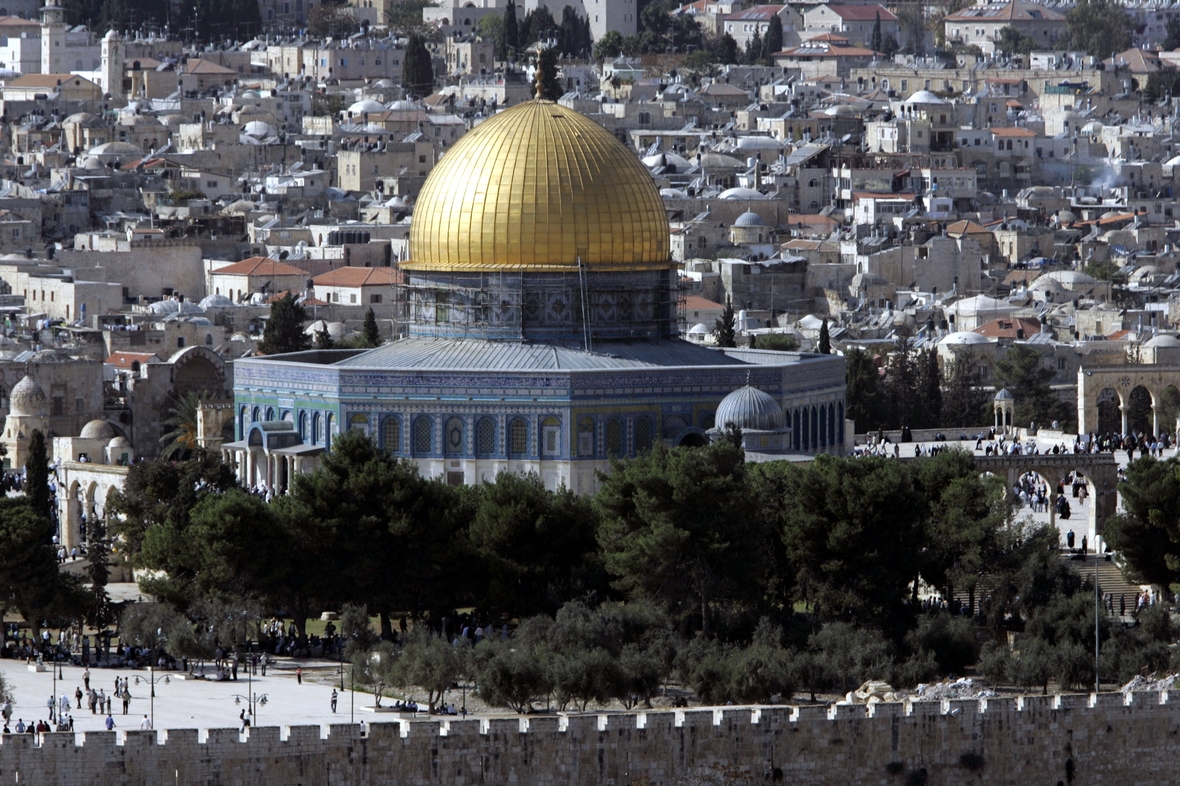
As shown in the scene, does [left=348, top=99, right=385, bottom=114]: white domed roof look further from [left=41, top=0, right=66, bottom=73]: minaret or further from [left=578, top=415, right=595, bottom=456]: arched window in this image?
[left=578, top=415, right=595, bottom=456]: arched window

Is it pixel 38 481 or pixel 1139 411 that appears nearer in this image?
pixel 38 481

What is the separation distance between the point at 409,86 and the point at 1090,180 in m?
26.6

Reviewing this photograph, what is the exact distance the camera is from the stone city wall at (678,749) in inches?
1278

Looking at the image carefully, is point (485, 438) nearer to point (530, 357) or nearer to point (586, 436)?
point (586, 436)

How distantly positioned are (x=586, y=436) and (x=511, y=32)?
8890 cm

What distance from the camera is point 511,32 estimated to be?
13650 cm

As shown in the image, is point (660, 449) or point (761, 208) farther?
point (761, 208)

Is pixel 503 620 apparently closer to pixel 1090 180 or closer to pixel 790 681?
pixel 790 681

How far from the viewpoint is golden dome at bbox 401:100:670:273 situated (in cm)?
5041

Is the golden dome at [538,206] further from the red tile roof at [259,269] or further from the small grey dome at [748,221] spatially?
the small grey dome at [748,221]

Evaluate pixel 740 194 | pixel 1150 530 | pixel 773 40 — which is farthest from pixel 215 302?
pixel 773 40

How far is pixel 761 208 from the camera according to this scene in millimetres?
98375

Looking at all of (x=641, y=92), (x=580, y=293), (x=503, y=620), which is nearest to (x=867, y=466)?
(x=503, y=620)

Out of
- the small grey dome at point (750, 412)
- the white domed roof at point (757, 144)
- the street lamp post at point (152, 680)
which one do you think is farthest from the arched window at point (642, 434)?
the white domed roof at point (757, 144)
